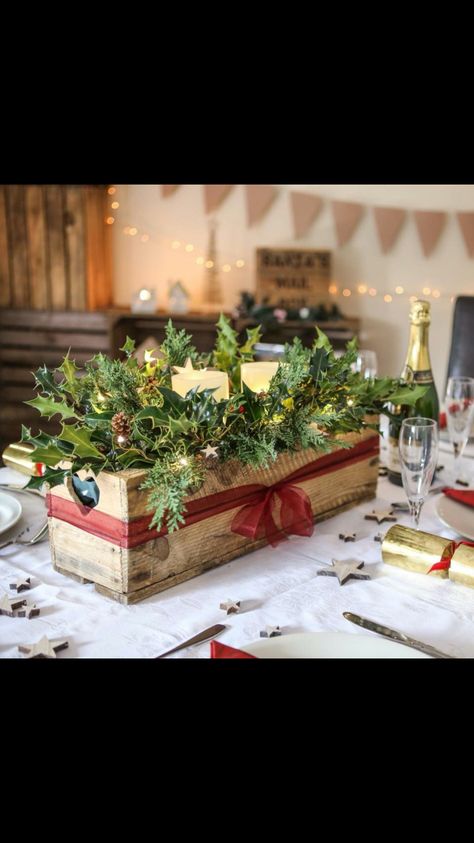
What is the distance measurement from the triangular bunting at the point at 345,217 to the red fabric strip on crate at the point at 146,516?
7.73ft

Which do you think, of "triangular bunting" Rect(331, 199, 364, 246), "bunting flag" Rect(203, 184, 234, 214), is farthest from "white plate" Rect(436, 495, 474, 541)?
"bunting flag" Rect(203, 184, 234, 214)

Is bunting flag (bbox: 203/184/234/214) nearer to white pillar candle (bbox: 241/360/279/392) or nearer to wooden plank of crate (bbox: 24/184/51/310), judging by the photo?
wooden plank of crate (bbox: 24/184/51/310)

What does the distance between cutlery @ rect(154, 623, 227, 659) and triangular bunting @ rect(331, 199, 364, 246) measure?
2751 millimetres

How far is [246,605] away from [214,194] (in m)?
2.84

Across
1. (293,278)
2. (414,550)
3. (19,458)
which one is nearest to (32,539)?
(19,458)

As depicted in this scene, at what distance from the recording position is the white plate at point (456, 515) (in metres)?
1.17

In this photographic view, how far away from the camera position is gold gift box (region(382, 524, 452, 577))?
1050 millimetres

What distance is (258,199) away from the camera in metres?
3.47

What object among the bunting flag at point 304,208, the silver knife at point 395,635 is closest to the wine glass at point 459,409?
the silver knife at point 395,635
